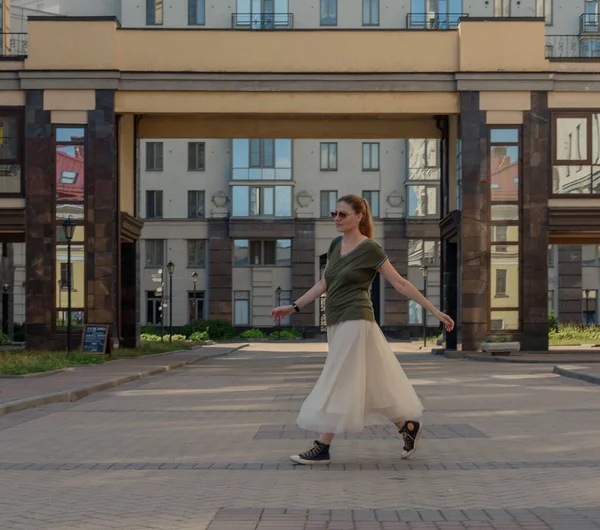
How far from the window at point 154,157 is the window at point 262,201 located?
4890 mm

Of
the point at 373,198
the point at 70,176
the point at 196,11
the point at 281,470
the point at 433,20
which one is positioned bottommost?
the point at 281,470

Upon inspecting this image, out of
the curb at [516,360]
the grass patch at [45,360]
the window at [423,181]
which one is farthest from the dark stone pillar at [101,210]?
the window at [423,181]

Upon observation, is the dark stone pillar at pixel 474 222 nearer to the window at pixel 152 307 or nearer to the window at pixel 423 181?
the window at pixel 423 181

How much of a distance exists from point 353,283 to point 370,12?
53.2 metres

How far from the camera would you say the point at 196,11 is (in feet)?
195

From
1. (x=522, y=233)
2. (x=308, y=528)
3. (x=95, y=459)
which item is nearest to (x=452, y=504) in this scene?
(x=308, y=528)

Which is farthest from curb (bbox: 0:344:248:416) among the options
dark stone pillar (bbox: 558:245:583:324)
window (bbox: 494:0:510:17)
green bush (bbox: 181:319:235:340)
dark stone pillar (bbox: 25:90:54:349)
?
window (bbox: 494:0:510:17)

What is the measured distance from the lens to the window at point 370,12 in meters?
59.6

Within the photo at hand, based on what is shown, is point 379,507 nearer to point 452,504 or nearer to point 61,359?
point 452,504

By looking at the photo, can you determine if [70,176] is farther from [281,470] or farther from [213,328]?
[213,328]

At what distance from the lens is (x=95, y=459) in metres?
9.02

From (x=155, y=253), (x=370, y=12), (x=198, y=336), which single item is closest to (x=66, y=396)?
(x=198, y=336)

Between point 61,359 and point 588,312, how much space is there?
42.5m

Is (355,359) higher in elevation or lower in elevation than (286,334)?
higher
